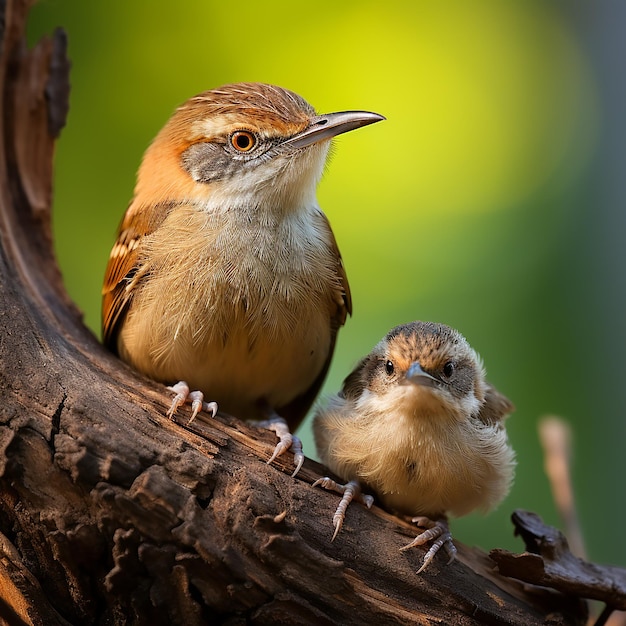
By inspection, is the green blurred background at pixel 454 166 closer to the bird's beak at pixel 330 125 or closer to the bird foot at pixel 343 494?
the bird foot at pixel 343 494

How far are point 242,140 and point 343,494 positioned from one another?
1814 mm

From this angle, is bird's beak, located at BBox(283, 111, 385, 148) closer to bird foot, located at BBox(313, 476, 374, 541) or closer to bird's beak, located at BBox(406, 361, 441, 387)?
bird's beak, located at BBox(406, 361, 441, 387)

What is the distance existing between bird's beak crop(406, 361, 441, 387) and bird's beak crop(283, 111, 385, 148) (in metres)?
1.25

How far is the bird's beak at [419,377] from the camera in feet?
10.2

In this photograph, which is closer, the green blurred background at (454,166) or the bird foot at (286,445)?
the bird foot at (286,445)

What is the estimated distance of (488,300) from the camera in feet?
22.0

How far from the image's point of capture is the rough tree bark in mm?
2773

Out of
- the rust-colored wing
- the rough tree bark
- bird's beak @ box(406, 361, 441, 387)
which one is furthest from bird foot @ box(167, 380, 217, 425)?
bird's beak @ box(406, 361, 441, 387)

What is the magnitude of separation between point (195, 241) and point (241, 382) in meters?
0.76

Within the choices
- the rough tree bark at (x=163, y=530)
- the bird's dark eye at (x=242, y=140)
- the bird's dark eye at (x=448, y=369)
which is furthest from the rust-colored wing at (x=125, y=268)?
the bird's dark eye at (x=448, y=369)

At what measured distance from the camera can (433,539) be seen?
3.21 m

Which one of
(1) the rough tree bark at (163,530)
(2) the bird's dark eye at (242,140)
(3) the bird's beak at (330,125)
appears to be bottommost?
(1) the rough tree bark at (163,530)

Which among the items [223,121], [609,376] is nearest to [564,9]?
[609,376]

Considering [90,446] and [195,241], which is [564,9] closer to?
[195,241]
